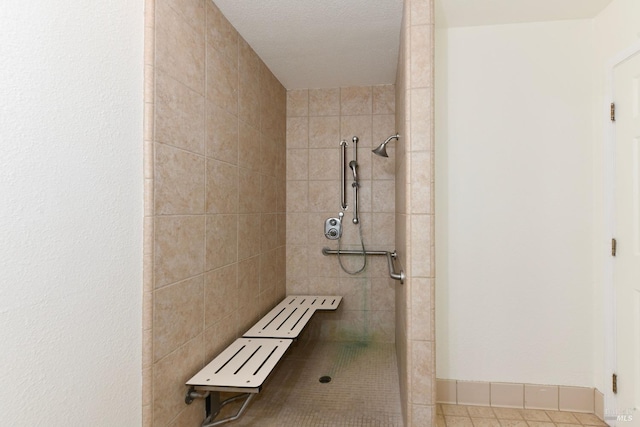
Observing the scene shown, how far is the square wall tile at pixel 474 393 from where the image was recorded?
218cm

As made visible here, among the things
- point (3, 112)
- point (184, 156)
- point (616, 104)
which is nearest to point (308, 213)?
point (184, 156)

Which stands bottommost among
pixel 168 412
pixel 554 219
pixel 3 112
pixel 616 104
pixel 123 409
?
pixel 168 412

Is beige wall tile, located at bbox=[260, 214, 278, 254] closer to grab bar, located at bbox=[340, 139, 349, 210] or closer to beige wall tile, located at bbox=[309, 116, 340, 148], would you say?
grab bar, located at bbox=[340, 139, 349, 210]

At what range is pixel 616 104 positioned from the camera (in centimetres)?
193

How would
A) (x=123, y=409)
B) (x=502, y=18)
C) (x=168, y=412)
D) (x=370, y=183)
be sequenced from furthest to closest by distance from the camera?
(x=370, y=183)
(x=502, y=18)
(x=168, y=412)
(x=123, y=409)

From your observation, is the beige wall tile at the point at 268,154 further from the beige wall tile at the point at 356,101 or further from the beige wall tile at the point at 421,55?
the beige wall tile at the point at 421,55

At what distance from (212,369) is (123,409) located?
455 mm

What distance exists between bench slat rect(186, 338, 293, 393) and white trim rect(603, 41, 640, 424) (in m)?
1.72

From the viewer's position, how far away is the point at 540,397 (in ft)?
7.02

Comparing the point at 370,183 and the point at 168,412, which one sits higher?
the point at 370,183

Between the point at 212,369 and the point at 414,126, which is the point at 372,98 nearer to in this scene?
the point at 414,126


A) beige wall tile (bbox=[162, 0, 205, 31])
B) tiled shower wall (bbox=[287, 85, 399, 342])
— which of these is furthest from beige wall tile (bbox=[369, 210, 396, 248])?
beige wall tile (bbox=[162, 0, 205, 31])

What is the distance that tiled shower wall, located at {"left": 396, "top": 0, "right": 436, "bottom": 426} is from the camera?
1623 millimetres

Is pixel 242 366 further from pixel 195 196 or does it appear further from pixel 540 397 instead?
pixel 540 397
